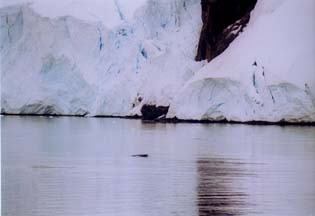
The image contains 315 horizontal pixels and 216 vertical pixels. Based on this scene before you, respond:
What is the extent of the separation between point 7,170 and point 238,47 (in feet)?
49.6

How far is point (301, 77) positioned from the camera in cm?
1905

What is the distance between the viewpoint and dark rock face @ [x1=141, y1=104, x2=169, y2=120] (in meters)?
23.5

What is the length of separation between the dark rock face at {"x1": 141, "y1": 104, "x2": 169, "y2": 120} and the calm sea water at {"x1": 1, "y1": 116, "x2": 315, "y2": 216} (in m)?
10.5

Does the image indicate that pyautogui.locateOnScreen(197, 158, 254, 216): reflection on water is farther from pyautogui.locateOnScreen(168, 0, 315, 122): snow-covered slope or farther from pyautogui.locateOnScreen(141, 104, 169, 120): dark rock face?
pyautogui.locateOnScreen(141, 104, 169, 120): dark rock face

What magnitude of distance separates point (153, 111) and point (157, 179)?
16.6m

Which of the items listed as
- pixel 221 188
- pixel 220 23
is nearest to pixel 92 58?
pixel 220 23

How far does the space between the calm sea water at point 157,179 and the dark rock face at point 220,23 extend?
11069 mm

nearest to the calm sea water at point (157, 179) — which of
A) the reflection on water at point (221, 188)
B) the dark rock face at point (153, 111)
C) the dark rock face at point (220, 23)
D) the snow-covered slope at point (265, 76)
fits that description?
the reflection on water at point (221, 188)

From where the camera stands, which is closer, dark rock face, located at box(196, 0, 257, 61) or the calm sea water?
the calm sea water

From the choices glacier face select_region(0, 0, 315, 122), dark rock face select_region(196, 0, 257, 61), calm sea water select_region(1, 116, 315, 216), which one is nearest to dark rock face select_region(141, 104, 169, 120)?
glacier face select_region(0, 0, 315, 122)

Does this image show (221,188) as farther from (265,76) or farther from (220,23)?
(220,23)

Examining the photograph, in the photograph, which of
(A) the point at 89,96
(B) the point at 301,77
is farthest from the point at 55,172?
(A) the point at 89,96

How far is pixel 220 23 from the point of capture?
24859 millimetres

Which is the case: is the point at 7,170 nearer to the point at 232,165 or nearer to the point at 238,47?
the point at 232,165
